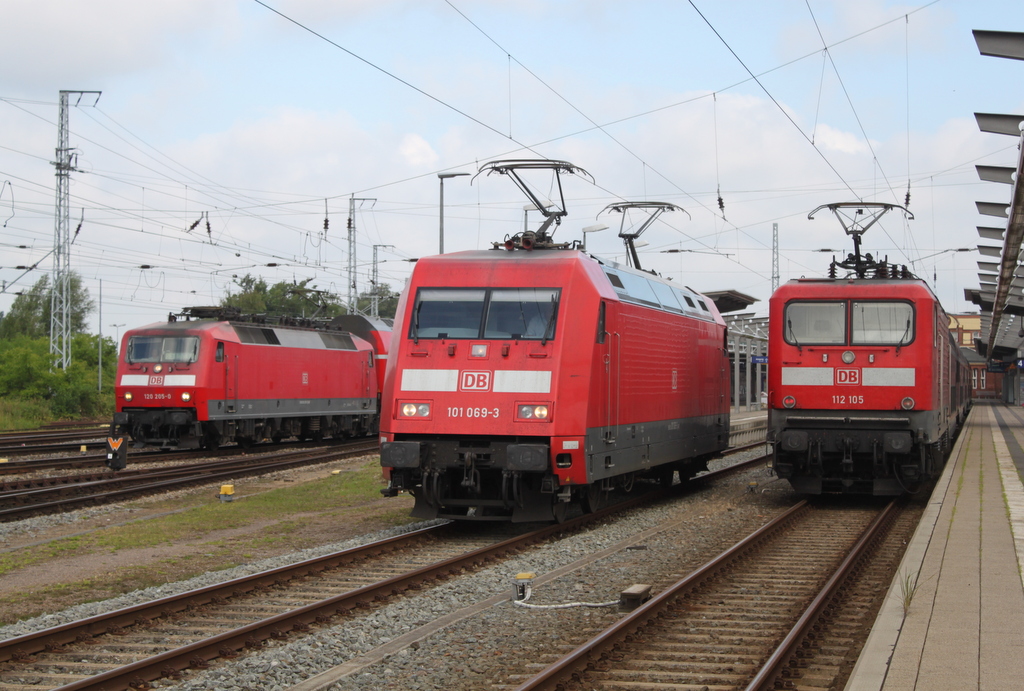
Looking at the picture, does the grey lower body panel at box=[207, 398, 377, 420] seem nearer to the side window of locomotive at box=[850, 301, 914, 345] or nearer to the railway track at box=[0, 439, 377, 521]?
the railway track at box=[0, 439, 377, 521]

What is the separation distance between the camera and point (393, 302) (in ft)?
292

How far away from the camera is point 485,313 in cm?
1241

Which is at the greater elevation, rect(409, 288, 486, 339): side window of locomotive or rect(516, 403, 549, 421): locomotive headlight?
rect(409, 288, 486, 339): side window of locomotive

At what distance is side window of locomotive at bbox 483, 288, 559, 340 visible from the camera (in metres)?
12.1

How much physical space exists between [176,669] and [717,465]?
1938 cm

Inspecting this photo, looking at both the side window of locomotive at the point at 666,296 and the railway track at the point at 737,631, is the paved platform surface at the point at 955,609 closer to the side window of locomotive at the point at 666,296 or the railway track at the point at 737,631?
the railway track at the point at 737,631

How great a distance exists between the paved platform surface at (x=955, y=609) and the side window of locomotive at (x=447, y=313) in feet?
18.1

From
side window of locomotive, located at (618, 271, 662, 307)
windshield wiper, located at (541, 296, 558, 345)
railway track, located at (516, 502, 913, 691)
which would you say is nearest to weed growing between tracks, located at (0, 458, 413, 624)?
windshield wiper, located at (541, 296, 558, 345)

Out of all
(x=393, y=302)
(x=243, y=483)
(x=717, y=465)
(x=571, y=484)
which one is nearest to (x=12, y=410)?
(x=243, y=483)

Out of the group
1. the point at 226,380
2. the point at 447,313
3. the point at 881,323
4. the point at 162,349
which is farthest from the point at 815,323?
the point at 162,349

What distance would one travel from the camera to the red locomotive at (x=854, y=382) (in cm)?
1506

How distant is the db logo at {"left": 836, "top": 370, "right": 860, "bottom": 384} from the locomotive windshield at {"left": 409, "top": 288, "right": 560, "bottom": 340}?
5.53m

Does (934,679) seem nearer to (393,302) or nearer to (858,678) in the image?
(858,678)

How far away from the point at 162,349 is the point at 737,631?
1927 centimetres
